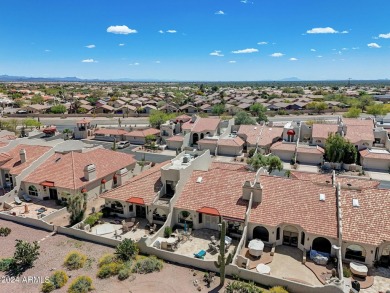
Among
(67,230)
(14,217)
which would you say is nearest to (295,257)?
(67,230)

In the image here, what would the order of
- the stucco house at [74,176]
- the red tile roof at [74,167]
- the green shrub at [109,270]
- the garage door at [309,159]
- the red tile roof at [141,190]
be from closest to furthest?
the green shrub at [109,270] < the red tile roof at [141,190] < the stucco house at [74,176] < the red tile roof at [74,167] < the garage door at [309,159]

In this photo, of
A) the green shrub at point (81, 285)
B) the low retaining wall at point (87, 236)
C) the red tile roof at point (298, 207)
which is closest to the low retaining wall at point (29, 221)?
the low retaining wall at point (87, 236)

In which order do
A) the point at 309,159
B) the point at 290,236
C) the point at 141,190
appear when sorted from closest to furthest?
1. the point at 290,236
2. the point at 141,190
3. the point at 309,159

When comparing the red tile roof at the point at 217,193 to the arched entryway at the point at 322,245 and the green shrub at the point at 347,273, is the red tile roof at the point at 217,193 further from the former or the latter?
the green shrub at the point at 347,273

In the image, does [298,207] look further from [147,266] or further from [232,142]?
[232,142]

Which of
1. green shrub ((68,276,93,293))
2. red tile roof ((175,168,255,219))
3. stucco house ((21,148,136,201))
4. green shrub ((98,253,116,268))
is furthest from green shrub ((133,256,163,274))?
stucco house ((21,148,136,201))

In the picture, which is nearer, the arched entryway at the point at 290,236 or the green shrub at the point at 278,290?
the green shrub at the point at 278,290

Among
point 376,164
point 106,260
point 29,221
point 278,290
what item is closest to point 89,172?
point 29,221
